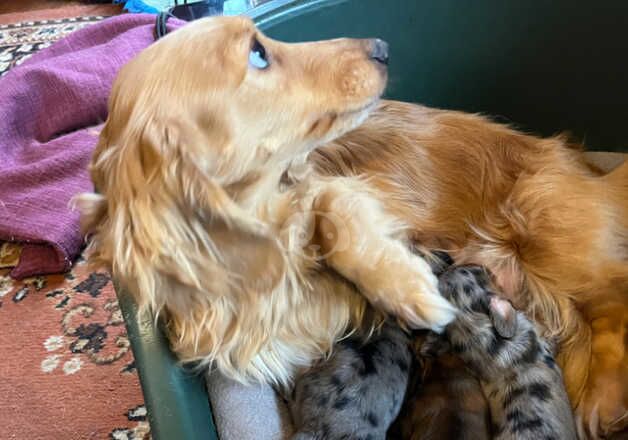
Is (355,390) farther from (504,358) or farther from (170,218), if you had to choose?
(170,218)

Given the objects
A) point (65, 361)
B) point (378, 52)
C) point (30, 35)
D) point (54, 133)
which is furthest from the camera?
point (30, 35)

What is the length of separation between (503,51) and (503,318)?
853 mm

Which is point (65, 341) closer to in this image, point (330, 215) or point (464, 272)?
point (330, 215)

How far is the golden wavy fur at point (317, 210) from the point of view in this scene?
1.03 metres

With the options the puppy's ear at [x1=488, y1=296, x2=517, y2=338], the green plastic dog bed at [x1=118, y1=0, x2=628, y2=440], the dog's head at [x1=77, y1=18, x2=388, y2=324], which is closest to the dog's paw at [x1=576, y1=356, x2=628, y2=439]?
the puppy's ear at [x1=488, y1=296, x2=517, y2=338]

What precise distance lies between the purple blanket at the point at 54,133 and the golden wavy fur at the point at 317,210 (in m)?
→ 1.03

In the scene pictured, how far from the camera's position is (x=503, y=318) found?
1290mm

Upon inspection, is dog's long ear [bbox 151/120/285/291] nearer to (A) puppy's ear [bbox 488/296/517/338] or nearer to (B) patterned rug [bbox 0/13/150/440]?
(A) puppy's ear [bbox 488/296/517/338]

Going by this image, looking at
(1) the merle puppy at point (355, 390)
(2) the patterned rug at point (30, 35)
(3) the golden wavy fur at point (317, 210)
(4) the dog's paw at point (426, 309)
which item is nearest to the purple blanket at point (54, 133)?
(2) the patterned rug at point (30, 35)

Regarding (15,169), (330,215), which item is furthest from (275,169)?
(15,169)

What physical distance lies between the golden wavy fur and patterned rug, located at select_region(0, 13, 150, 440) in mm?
699

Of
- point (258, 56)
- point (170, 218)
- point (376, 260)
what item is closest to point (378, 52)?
point (258, 56)

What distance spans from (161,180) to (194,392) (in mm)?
430

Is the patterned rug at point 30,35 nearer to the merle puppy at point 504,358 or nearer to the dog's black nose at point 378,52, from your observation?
the dog's black nose at point 378,52
